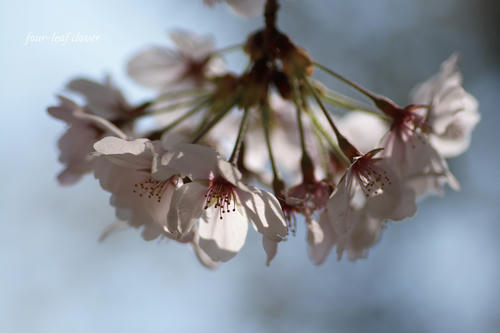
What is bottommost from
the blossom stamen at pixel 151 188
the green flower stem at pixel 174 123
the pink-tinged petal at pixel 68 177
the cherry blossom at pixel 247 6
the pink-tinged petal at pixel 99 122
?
the blossom stamen at pixel 151 188

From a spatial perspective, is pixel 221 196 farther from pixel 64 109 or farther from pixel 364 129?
pixel 364 129

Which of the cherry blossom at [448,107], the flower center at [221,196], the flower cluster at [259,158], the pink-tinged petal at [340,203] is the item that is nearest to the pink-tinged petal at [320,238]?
the flower cluster at [259,158]

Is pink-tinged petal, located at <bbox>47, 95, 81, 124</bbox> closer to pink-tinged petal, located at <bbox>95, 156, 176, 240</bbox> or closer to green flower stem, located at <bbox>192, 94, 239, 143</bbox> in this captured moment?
pink-tinged petal, located at <bbox>95, 156, 176, 240</bbox>

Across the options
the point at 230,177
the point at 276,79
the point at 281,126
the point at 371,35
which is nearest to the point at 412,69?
the point at 371,35

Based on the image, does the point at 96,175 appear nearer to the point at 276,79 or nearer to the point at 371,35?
the point at 276,79

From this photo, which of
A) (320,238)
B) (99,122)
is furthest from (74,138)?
(320,238)

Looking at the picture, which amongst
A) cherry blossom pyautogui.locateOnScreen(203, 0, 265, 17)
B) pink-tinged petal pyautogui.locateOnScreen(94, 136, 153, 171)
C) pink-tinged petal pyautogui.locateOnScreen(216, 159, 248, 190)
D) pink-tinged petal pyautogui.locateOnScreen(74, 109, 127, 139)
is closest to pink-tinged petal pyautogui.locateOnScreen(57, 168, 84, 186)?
pink-tinged petal pyautogui.locateOnScreen(74, 109, 127, 139)

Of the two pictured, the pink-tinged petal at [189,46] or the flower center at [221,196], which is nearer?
the flower center at [221,196]

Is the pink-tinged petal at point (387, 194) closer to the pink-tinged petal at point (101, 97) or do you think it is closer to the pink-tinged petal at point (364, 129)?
the pink-tinged petal at point (364, 129)
